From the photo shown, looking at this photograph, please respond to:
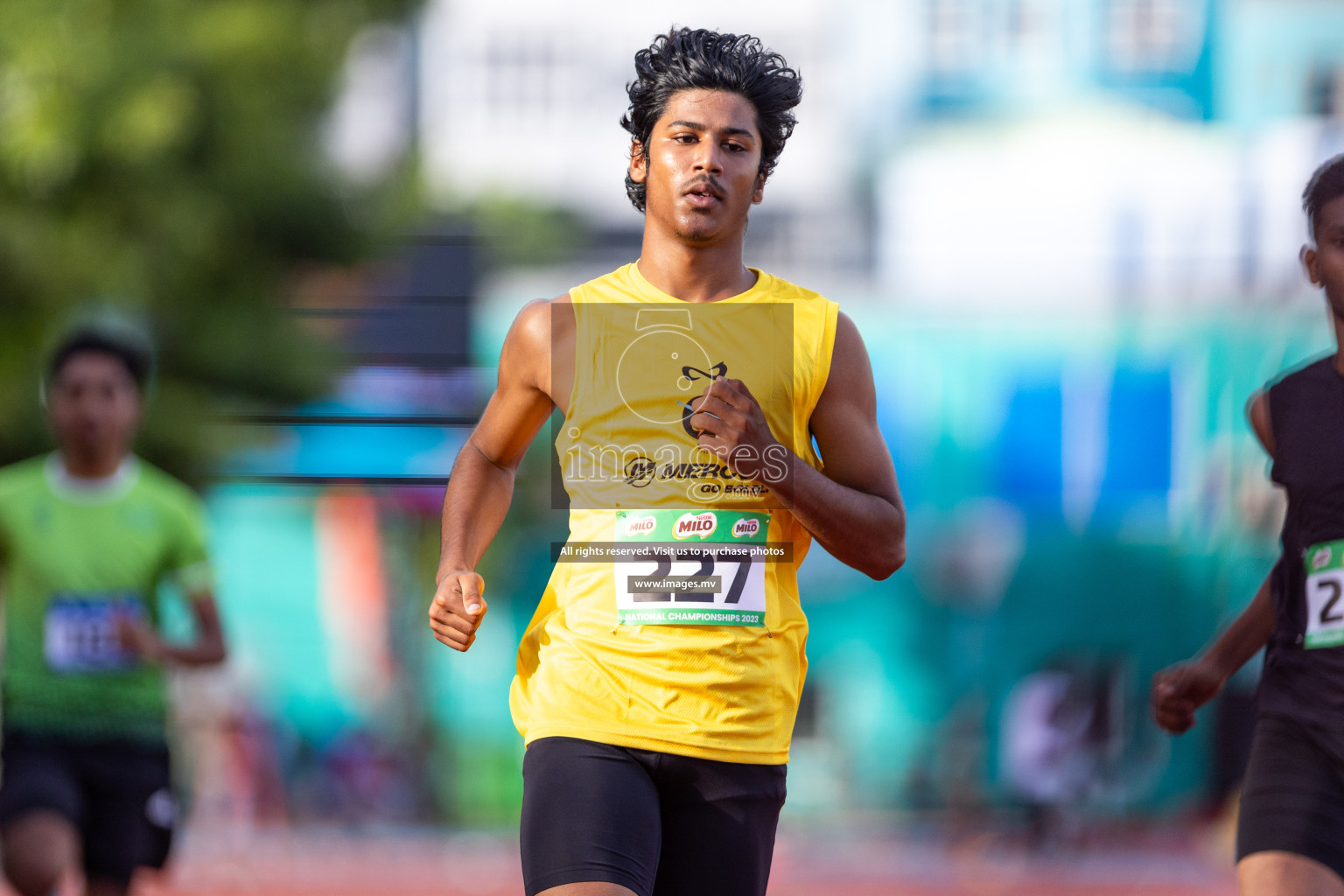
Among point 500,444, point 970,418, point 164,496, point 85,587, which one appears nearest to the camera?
point 500,444

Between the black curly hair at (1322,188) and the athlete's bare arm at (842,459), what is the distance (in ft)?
3.44

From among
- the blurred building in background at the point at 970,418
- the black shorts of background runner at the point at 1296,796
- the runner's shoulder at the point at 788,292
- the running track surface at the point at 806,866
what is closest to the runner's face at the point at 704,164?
the runner's shoulder at the point at 788,292

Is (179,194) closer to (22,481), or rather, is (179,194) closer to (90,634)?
(22,481)

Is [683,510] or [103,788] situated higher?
[683,510]

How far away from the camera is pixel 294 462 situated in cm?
1681

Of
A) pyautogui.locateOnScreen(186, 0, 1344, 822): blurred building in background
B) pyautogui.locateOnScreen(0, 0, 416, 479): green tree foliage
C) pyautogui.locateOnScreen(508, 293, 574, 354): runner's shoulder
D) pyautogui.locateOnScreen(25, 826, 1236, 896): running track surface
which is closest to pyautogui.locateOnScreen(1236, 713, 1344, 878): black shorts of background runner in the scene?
pyautogui.locateOnScreen(508, 293, 574, 354): runner's shoulder

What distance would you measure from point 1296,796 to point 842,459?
3.59 feet

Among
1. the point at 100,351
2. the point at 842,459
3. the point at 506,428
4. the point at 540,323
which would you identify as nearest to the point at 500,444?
the point at 506,428

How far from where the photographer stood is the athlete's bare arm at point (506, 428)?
10.0ft

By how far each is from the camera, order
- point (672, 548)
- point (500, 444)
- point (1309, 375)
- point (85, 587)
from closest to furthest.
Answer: point (672, 548) → point (500, 444) → point (1309, 375) → point (85, 587)

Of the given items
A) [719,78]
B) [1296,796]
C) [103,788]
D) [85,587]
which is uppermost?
[719,78]

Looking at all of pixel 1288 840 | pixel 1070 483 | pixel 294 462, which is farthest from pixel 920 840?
pixel 1288 840

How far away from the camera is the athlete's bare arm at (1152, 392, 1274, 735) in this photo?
345cm

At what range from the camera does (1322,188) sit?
11.0 feet
